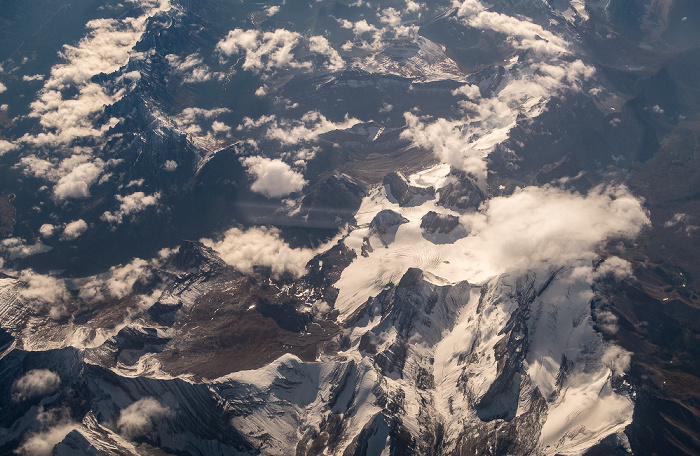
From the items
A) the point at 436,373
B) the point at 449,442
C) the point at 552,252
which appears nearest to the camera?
the point at 449,442

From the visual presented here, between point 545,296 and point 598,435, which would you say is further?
point 545,296

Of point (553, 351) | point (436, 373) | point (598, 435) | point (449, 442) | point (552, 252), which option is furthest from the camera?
point (552, 252)

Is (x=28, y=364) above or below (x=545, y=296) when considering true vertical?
below

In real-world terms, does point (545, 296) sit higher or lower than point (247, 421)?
higher

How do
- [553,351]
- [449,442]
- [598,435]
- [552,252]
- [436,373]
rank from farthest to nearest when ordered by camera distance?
[552,252]
[436,373]
[553,351]
[449,442]
[598,435]

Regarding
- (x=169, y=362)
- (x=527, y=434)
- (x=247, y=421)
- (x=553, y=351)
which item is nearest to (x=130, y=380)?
(x=169, y=362)

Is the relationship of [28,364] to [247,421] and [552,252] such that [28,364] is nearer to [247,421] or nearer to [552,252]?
[247,421]

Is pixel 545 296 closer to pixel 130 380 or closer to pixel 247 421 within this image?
pixel 247 421

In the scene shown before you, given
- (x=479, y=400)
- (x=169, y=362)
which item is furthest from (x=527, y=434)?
(x=169, y=362)

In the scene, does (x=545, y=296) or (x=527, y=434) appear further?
(x=545, y=296)
